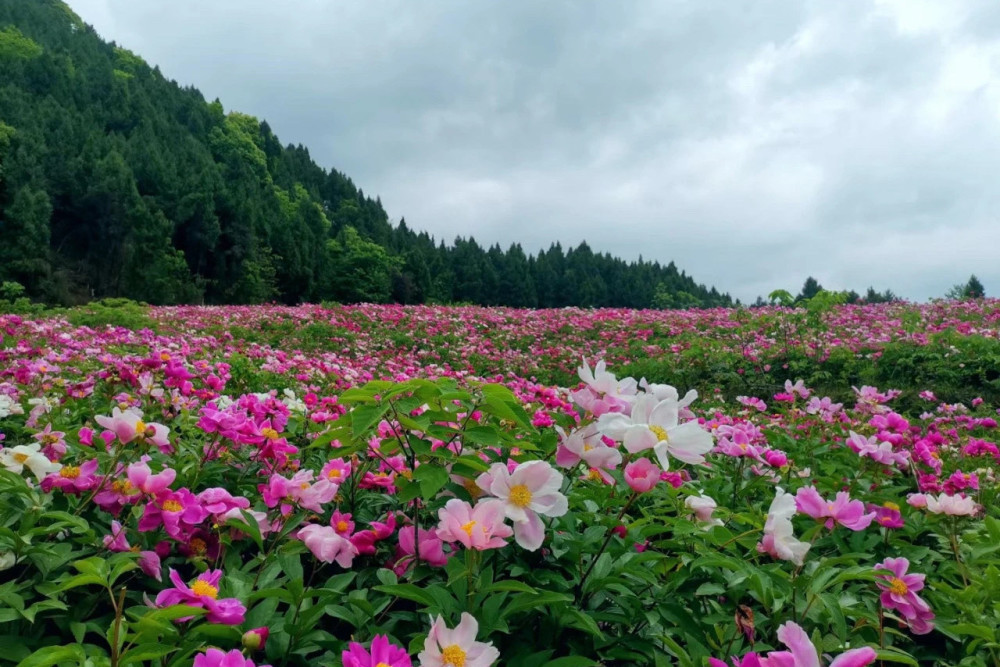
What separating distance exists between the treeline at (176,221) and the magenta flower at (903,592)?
33.4 m

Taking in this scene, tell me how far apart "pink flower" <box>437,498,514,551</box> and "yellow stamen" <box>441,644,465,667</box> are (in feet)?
0.54

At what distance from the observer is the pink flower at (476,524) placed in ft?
3.38

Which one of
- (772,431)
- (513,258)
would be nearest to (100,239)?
(513,258)

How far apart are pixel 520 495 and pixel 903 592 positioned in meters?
0.81

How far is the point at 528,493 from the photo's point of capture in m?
1.12

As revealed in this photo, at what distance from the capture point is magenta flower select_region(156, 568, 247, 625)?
995 mm

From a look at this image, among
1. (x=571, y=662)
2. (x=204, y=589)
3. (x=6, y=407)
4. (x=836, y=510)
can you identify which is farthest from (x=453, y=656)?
(x=6, y=407)

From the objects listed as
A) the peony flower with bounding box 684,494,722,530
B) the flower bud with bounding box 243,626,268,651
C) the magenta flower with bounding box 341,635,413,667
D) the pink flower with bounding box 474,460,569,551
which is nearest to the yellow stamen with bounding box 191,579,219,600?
the flower bud with bounding box 243,626,268,651

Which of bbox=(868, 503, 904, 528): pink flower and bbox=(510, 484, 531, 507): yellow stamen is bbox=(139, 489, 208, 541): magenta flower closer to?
bbox=(510, 484, 531, 507): yellow stamen

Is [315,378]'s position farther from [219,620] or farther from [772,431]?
[219,620]

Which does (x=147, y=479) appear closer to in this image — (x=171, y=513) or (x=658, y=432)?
(x=171, y=513)

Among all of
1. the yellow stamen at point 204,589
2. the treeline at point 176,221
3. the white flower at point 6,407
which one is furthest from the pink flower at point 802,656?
the treeline at point 176,221

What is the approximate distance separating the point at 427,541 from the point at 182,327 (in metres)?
9.47

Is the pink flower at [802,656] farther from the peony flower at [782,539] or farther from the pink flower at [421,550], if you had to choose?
the pink flower at [421,550]
